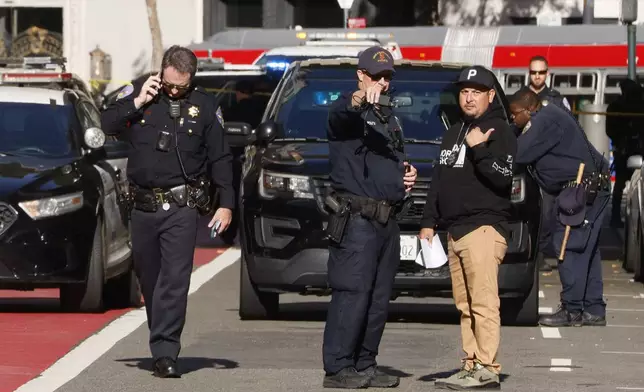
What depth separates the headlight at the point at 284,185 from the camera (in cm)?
1353

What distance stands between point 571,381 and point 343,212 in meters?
1.66

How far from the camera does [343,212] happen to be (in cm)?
1041

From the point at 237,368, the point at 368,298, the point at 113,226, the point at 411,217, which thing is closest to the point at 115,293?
the point at 113,226

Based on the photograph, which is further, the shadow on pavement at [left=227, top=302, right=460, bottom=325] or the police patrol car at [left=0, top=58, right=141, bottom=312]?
the shadow on pavement at [left=227, top=302, right=460, bottom=325]

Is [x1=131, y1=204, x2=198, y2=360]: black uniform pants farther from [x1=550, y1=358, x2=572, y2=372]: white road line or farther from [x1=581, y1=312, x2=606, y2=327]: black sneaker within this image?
[x1=581, y1=312, x2=606, y2=327]: black sneaker

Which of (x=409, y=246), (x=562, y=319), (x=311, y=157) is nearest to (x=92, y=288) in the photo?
(x=311, y=157)

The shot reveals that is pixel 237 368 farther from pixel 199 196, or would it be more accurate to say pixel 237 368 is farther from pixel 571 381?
pixel 571 381

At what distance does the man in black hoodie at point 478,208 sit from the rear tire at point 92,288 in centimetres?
407

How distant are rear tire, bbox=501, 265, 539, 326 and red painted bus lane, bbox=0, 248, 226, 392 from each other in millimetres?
2822

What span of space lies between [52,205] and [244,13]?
1179 inches

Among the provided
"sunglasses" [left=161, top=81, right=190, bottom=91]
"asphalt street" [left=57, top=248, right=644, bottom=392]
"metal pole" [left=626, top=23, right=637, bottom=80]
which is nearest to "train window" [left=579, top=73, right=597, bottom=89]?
→ "metal pole" [left=626, top=23, right=637, bottom=80]

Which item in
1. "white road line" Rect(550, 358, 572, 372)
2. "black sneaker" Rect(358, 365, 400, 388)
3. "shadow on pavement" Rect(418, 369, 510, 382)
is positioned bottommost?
"white road line" Rect(550, 358, 572, 372)

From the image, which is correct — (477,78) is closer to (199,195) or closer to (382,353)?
(199,195)

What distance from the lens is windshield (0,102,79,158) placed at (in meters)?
15.0
